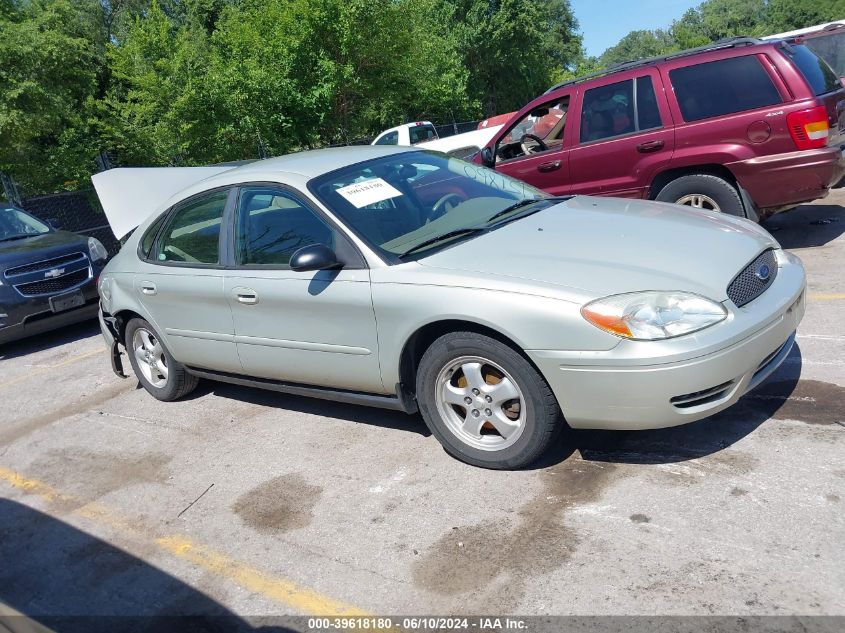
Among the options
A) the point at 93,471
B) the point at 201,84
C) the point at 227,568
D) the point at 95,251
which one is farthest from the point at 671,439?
the point at 201,84

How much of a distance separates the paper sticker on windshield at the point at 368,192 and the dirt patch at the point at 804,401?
2337 millimetres

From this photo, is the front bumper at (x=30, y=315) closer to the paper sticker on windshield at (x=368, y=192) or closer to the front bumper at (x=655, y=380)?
the paper sticker on windshield at (x=368, y=192)

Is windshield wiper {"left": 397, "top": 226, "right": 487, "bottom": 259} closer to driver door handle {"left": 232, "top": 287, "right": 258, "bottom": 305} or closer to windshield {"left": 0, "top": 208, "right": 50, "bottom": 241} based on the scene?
driver door handle {"left": 232, "top": 287, "right": 258, "bottom": 305}

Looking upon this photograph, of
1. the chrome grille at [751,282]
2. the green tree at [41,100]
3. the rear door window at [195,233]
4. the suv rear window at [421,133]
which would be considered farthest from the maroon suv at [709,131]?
the green tree at [41,100]

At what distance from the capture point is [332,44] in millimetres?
19656

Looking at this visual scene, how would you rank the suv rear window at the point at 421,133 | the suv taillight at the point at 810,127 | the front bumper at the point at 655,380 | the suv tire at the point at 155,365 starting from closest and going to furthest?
the front bumper at the point at 655,380 → the suv tire at the point at 155,365 → the suv taillight at the point at 810,127 → the suv rear window at the point at 421,133

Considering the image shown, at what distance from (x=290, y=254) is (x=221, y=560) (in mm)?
1753

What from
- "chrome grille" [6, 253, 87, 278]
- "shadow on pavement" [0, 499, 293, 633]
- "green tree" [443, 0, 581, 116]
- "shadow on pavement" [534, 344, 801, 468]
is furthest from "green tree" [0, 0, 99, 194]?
"green tree" [443, 0, 581, 116]

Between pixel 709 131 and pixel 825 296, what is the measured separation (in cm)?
185

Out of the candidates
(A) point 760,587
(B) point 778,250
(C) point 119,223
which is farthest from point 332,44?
(A) point 760,587

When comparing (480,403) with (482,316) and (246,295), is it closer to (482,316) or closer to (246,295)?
(482,316)

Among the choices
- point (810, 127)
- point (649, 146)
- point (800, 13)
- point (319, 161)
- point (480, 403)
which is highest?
point (800, 13)

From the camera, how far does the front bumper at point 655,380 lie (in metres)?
3.24

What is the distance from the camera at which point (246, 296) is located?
4.57 meters
